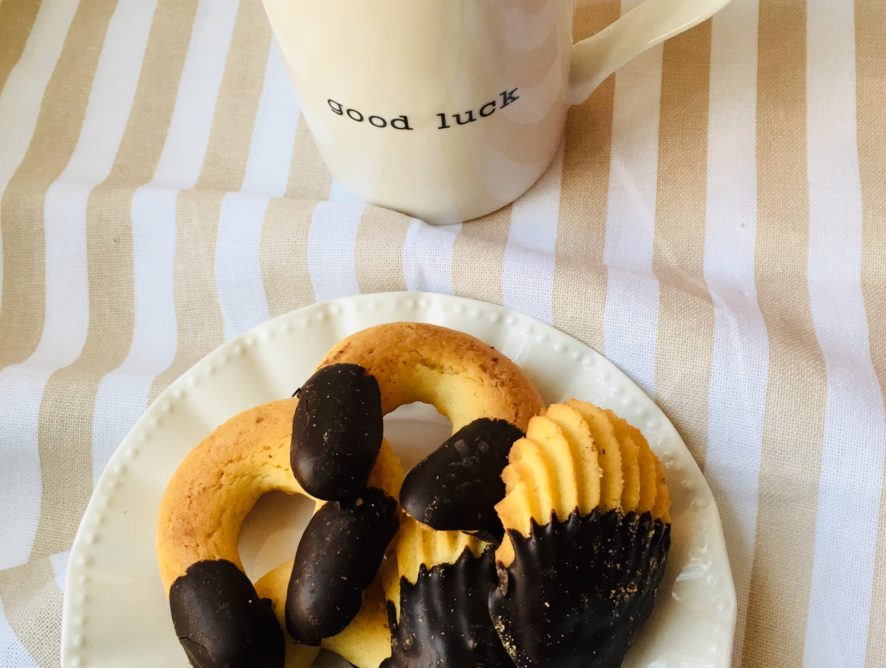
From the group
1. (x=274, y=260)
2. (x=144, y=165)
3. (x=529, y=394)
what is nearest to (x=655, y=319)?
(x=529, y=394)

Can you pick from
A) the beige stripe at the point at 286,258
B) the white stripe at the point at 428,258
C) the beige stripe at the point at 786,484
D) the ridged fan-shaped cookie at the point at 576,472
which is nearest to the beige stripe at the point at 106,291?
the beige stripe at the point at 286,258

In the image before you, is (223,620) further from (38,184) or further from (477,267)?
(38,184)

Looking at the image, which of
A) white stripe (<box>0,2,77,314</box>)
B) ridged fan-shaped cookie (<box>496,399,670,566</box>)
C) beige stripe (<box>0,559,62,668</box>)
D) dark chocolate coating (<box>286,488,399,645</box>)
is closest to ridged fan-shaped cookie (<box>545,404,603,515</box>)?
ridged fan-shaped cookie (<box>496,399,670,566</box>)

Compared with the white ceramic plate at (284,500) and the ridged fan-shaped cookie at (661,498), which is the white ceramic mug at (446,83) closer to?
the white ceramic plate at (284,500)

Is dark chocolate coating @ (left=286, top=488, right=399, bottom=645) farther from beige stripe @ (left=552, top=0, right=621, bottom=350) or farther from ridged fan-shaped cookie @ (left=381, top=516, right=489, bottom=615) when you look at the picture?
beige stripe @ (left=552, top=0, right=621, bottom=350)

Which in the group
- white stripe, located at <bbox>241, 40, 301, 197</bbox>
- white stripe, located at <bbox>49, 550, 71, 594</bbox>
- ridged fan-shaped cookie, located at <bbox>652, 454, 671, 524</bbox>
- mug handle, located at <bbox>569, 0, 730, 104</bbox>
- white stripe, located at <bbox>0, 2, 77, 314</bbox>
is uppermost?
white stripe, located at <bbox>0, 2, 77, 314</bbox>

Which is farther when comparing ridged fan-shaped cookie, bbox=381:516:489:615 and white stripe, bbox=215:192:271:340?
white stripe, bbox=215:192:271:340

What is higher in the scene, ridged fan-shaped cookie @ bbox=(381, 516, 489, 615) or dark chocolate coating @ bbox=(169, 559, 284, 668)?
dark chocolate coating @ bbox=(169, 559, 284, 668)
